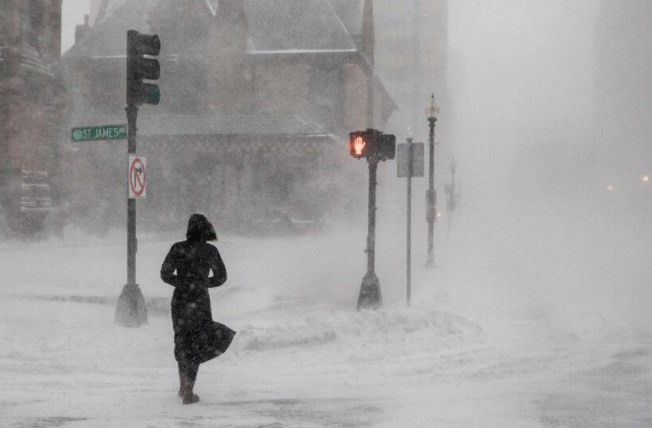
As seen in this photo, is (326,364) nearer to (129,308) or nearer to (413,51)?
(129,308)

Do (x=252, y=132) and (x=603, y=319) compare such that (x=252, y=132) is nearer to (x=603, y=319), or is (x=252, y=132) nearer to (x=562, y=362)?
(x=603, y=319)

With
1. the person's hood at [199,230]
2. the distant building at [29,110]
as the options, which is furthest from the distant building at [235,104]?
the person's hood at [199,230]

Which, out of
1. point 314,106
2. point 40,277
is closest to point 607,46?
point 314,106

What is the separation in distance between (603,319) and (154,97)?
808cm

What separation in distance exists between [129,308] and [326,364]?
390 centimetres

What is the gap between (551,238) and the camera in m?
40.5

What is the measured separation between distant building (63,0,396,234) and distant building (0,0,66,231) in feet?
40.7

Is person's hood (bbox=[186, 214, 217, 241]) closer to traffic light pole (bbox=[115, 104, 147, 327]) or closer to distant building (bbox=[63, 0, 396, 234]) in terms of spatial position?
traffic light pole (bbox=[115, 104, 147, 327])

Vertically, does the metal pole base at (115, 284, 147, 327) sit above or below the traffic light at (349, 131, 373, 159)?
below

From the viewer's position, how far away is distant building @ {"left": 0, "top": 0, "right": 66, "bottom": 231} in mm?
28094

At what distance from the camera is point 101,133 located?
1350 centimetres

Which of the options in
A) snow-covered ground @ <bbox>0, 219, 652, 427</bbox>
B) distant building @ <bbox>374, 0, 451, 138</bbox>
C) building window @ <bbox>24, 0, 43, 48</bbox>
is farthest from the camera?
distant building @ <bbox>374, 0, 451, 138</bbox>

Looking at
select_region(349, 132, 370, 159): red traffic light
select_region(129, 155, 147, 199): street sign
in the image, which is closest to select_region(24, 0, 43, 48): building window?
select_region(349, 132, 370, 159): red traffic light

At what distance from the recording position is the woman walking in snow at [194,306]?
7781 mm
